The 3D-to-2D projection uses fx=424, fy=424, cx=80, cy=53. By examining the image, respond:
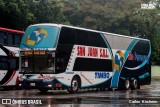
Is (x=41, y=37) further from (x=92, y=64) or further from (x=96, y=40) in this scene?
(x=96, y=40)

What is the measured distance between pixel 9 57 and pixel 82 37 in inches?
235

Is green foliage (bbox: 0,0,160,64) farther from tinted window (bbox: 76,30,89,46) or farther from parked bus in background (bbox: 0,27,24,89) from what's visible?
tinted window (bbox: 76,30,89,46)

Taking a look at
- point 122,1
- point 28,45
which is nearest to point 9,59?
point 28,45

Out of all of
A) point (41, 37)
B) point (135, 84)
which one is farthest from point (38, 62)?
point (135, 84)

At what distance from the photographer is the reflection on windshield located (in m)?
21.4

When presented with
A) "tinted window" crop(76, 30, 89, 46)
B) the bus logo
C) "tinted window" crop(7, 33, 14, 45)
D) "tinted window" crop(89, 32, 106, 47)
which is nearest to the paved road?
→ the bus logo

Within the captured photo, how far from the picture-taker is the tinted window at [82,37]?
23.4 metres

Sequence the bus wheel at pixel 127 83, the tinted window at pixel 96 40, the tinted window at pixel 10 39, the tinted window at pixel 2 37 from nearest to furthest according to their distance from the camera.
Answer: the tinted window at pixel 96 40 → the tinted window at pixel 2 37 → the tinted window at pixel 10 39 → the bus wheel at pixel 127 83

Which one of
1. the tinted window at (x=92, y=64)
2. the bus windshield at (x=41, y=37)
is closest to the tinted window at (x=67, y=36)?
the bus windshield at (x=41, y=37)

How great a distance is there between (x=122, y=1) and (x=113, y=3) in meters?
1.17

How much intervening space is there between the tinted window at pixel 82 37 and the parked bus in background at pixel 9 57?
18.1 feet

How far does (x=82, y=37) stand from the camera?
939 inches

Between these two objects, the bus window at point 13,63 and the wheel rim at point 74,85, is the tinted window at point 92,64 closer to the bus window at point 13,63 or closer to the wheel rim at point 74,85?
the wheel rim at point 74,85

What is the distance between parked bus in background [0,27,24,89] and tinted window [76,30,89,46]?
550 centimetres
